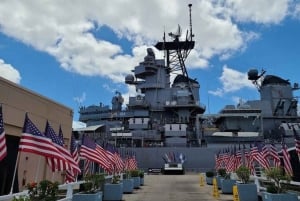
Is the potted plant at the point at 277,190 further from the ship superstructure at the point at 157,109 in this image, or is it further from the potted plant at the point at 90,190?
the ship superstructure at the point at 157,109

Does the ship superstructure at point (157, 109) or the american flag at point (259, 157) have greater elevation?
the ship superstructure at point (157, 109)

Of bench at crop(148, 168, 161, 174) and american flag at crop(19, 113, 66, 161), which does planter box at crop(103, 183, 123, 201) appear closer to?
american flag at crop(19, 113, 66, 161)

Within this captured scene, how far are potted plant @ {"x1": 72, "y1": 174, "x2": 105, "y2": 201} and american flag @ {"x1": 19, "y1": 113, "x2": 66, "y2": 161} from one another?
2.50 meters

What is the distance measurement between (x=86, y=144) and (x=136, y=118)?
157 ft

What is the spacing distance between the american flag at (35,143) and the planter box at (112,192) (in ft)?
23.0

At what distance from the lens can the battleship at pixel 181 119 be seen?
56.7 meters

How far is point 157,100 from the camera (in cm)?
6600

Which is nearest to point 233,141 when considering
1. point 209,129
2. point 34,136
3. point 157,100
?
Answer: point 209,129

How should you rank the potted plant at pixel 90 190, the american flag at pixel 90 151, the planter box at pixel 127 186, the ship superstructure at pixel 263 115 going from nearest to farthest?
the potted plant at pixel 90 190
the american flag at pixel 90 151
the planter box at pixel 127 186
the ship superstructure at pixel 263 115

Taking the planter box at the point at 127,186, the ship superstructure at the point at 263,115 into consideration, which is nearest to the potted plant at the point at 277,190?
the planter box at the point at 127,186

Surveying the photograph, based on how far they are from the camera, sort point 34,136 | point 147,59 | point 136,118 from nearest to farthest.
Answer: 1. point 34,136
2. point 136,118
3. point 147,59

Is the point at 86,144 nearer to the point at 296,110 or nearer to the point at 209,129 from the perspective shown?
the point at 209,129

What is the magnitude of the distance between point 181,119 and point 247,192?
1902 inches

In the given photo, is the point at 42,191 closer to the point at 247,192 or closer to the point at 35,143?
the point at 35,143
